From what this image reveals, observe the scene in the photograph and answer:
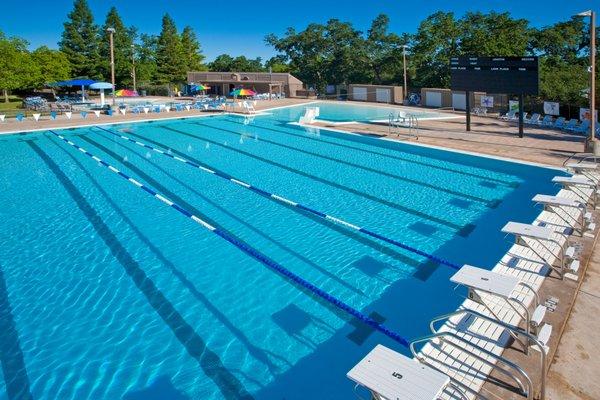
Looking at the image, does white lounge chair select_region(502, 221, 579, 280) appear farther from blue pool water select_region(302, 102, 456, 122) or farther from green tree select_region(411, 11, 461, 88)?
green tree select_region(411, 11, 461, 88)

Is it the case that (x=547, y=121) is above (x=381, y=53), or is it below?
below

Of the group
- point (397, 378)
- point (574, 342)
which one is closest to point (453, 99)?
point (574, 342)

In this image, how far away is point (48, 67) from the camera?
43688 mm

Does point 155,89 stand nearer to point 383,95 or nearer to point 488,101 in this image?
point 383,95

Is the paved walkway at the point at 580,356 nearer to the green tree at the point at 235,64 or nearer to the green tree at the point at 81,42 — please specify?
the green tree at the point at 81,42

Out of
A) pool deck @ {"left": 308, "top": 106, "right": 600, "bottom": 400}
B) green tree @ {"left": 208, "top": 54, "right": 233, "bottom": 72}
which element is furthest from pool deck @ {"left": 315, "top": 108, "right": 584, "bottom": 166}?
green tree @ {"left": 208, "top": 54, "right": 233, "bottom": 72}

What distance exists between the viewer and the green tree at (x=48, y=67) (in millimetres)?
42875

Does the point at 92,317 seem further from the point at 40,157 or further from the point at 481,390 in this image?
the point at 40,157

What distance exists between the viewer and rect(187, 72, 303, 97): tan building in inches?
1838

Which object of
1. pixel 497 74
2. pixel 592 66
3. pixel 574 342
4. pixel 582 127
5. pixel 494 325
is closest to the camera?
pixel 574 342

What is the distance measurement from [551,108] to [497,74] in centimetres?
766

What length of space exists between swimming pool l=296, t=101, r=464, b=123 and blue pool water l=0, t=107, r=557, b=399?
12381 mm

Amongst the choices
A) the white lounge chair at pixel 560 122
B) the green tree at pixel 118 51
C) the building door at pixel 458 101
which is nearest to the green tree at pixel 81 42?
the green tree at pixel 118 51

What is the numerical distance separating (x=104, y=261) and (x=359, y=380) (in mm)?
5657
